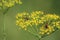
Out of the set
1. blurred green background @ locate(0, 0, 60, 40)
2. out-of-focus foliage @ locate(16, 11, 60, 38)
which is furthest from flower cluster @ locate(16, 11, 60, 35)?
blurred green background @ locate(0, 0, 60, 40)

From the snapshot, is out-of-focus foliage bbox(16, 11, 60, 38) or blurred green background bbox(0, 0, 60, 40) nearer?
out-of-focus foliage bbox(16, 11, 60, 38)

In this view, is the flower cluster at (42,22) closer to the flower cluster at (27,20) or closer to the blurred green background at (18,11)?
the flower cluster at (27,20)

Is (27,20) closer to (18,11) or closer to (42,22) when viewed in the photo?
(42,22)

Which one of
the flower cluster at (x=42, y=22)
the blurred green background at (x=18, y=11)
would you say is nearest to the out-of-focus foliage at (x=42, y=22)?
the flower cluster at (x=42, y=22)

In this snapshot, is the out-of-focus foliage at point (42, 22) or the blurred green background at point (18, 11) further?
the blurred green background at point (18, 11)

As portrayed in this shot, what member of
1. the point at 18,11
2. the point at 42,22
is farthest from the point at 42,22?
the point at 18,11

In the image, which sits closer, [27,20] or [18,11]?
[27,20]

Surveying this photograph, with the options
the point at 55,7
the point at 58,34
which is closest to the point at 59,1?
the point at 55,7

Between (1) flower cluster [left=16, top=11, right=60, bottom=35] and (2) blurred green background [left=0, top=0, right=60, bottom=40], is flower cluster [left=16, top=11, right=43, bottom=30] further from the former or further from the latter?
(2) blurred green background [left=0, top=0, right=60, bottom=40]

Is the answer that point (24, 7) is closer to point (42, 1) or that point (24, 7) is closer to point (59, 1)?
point (42, 1)
